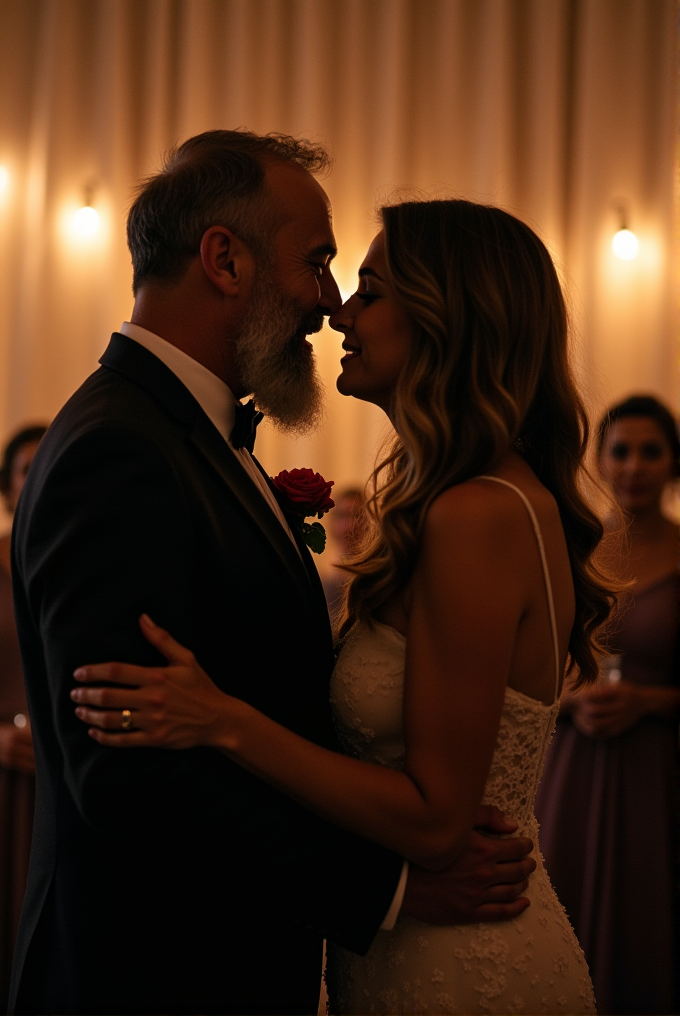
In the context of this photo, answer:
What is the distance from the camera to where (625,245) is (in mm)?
5926

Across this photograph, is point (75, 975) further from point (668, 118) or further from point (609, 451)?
point (668, 118)

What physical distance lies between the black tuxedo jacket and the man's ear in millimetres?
284

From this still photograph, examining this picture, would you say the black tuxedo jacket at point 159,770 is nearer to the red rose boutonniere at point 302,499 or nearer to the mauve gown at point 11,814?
the red rose boutonniere at point 302,499

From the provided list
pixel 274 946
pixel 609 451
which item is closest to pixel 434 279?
pixel 274 946

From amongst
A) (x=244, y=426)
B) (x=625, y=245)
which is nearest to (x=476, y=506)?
(x=244, y=426)

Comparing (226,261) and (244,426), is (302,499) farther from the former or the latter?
(226,261)

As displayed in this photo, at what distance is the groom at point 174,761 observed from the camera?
1524 millimetres

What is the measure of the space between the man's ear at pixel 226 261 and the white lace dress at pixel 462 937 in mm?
746

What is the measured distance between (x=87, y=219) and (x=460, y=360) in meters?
4.67

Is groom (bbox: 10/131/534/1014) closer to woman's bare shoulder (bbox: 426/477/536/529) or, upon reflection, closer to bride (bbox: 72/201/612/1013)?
bride (bbox: 72/201/612/1013)

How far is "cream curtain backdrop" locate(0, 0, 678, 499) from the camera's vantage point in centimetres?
582

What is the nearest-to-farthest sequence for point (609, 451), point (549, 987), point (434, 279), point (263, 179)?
point (549, 987) → point (434, 279) → point (263, 179) → point (609, 451)

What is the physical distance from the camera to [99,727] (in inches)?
58.8

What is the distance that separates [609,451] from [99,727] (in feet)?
9.57
